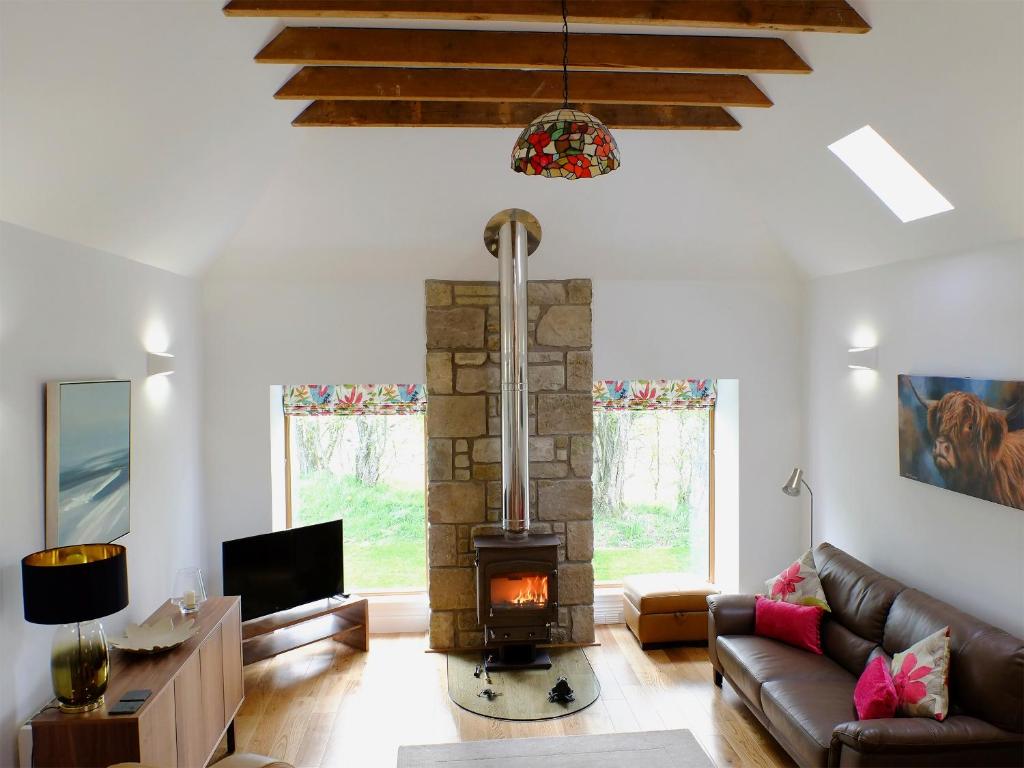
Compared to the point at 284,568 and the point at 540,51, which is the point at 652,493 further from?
the point at 540,51

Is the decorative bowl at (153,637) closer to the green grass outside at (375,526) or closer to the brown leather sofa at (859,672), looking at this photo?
the green grass outside at (375,526)

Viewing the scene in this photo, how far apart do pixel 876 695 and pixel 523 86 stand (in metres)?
3.64

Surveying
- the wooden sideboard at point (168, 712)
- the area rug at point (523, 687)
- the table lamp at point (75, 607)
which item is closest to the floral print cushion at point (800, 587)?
the area rug at point (523, 687)

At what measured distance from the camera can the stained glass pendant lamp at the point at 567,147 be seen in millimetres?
2506

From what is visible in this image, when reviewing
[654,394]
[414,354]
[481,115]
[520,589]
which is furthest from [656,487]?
[481,115]

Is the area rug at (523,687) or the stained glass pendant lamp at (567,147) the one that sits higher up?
the stained glass pendant lamp at (567,147)

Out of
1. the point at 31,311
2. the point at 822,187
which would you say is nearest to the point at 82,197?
the point at 31,311

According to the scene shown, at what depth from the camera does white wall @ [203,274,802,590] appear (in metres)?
5.82

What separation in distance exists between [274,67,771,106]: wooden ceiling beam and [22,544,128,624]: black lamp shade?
2.71 m

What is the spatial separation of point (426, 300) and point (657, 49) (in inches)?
105

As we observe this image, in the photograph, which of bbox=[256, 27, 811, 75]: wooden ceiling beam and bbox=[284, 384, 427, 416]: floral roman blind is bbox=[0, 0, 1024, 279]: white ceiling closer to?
bbox=[256, 27, 811, 75]: wooden ceiling beam

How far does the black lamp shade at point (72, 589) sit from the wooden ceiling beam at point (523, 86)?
2707mm

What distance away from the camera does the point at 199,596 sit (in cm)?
436

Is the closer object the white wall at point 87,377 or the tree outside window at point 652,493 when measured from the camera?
the white wall at point 87,377
